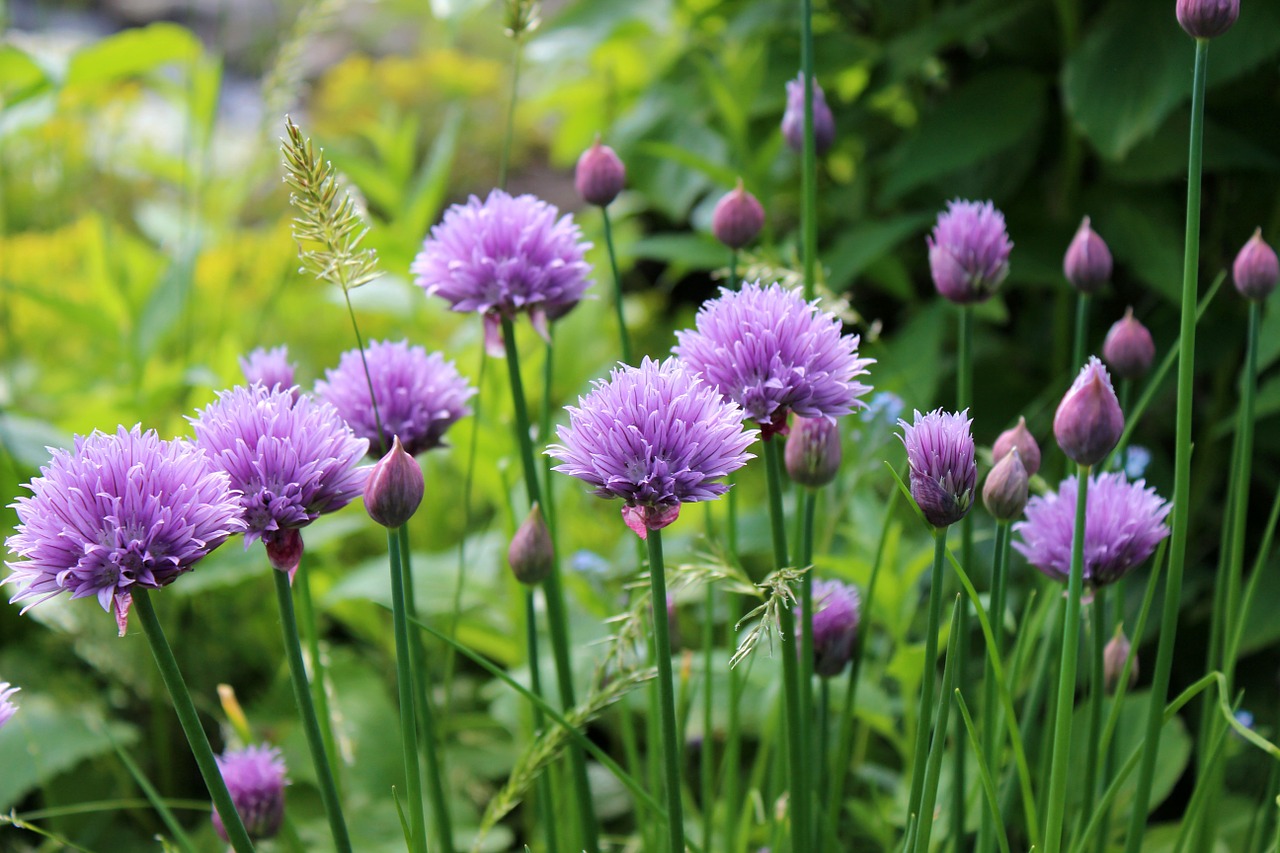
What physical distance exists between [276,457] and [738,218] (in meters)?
0.39

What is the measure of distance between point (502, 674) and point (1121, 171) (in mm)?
1236

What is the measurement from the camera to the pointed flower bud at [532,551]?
71 centimetres

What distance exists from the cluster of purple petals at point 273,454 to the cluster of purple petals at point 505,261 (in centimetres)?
20

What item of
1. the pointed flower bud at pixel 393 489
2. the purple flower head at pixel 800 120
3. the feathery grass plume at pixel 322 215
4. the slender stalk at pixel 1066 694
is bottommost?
the slender stalk at pixel 1066 694

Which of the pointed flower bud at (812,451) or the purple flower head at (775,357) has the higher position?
the purple flower head at (775,357)

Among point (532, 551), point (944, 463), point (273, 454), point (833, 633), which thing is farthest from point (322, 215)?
point (833, 633)

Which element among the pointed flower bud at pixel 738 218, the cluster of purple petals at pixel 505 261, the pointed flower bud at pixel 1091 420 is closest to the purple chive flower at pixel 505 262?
the cluster of purple petals at pixel 505 261

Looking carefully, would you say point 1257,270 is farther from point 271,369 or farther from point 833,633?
point 271,369

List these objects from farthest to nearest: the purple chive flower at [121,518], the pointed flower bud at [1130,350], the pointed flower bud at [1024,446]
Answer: the pointed flower bud at [1130,350] → the pointed flower bud at [1024,446] → the purple chive flower at [121,518]

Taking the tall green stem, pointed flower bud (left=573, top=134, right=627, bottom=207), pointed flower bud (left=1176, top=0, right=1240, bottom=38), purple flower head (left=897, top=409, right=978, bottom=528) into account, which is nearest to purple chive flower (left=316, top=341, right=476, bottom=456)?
pointed flower bud (left=573, top=134, right=627, bottom=207)

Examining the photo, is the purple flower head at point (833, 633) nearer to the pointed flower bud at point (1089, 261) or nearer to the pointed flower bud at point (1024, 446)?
the pointed flower bud at point (1024, 446)

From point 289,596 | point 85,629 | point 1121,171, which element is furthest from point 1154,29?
point 85,629

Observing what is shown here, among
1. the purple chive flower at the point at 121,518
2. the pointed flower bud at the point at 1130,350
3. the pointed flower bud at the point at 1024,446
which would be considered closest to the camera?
the purple chive flower at the point at 121,518

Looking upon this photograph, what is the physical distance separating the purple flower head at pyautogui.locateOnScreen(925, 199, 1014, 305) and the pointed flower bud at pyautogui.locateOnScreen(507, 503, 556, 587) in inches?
12.8
